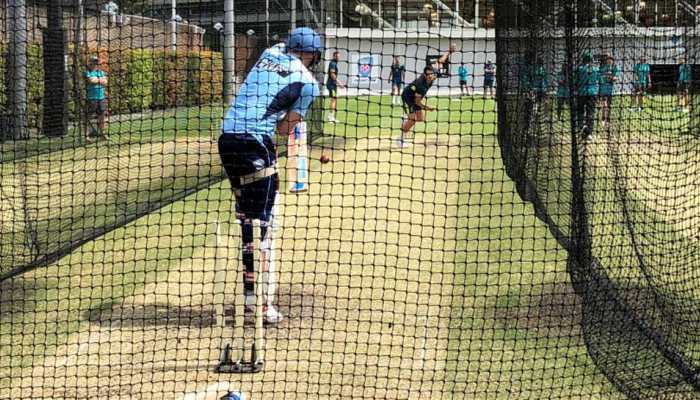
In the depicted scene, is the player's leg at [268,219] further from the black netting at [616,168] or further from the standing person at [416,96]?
the standing person at [416,96]

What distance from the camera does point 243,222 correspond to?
5223 mm

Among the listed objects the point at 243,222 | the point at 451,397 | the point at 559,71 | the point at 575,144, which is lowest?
the point at 451,397

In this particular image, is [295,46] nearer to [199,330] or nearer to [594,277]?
[199,330]

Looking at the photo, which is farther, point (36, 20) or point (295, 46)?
point (36, 20)

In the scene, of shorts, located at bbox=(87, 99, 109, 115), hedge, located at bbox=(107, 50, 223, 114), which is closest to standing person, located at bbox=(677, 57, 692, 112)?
hedge, located at bbox=(107, 50, 223, 114)

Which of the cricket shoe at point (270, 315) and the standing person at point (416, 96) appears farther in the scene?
the standing person at point (416, 96)

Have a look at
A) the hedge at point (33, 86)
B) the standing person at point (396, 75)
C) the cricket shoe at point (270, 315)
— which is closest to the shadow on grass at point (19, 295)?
the cricket shoe at point (270, 315)

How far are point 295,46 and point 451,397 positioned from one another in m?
2.25

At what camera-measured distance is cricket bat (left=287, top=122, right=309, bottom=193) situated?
10.7 meters

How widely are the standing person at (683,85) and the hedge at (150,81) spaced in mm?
5492

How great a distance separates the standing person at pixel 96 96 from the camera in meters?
11.0

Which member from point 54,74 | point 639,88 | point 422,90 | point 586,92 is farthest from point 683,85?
point 422,90

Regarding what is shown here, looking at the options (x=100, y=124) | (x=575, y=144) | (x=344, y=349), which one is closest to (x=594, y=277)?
(x=575, y=144)

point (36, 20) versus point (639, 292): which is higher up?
point (36, 20)
